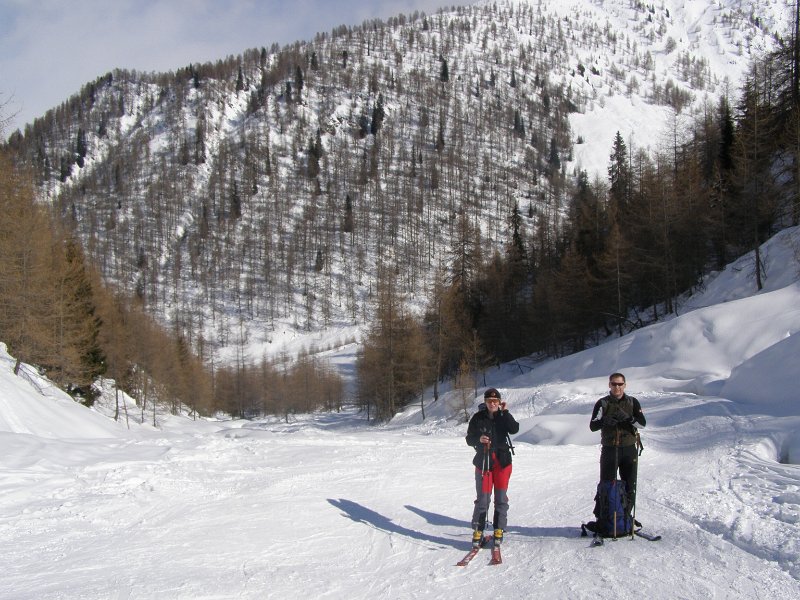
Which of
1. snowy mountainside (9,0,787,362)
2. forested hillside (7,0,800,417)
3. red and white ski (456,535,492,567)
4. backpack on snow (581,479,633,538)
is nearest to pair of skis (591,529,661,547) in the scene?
backpack on snow (581,479,633,538)

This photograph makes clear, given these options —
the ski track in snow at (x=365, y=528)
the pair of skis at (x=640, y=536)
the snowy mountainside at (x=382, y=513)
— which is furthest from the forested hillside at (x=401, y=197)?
the pair of skis at (x=640, y=536)

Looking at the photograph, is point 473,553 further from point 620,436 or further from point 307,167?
point 307,167

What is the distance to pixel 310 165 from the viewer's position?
151 m

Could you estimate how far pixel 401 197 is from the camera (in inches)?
5443

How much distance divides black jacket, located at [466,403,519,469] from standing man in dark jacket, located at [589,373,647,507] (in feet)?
3.41

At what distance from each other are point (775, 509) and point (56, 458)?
12351 millimetres

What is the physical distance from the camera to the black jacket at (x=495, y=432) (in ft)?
21.8

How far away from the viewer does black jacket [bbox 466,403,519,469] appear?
6641mm

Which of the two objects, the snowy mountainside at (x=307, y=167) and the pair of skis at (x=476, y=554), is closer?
the pair of skis at (x=476, y=554)

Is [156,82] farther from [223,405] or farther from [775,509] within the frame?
[775,509]

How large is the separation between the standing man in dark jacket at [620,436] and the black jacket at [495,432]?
41.0 inches

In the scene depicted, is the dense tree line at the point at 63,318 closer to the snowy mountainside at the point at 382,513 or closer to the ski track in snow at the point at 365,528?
the snowy mountainside at the point at 382,513

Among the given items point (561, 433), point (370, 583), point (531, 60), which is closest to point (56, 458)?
point (370, 583)

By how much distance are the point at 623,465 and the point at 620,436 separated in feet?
1.30
